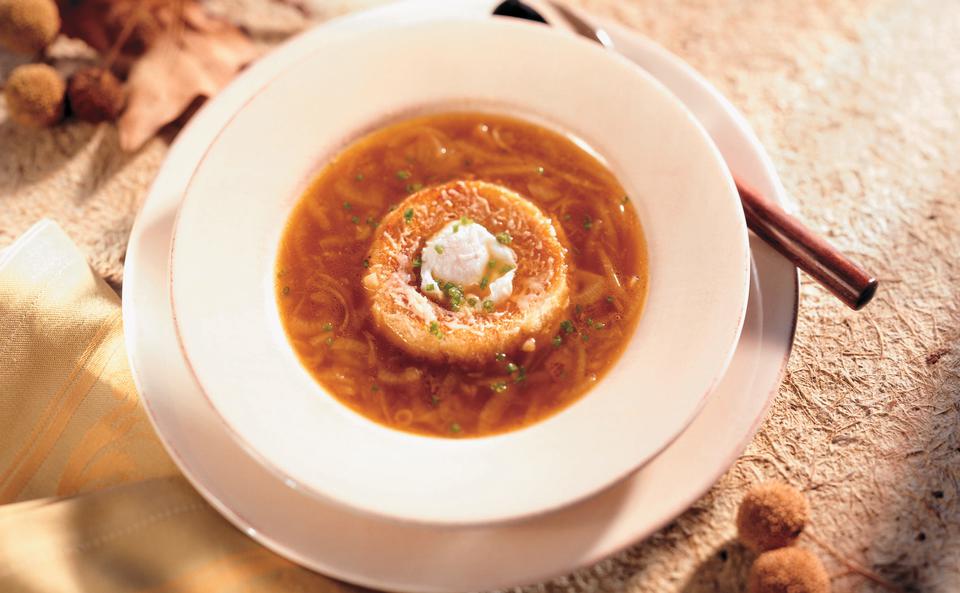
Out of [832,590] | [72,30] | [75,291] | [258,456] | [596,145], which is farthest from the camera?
[72,30]

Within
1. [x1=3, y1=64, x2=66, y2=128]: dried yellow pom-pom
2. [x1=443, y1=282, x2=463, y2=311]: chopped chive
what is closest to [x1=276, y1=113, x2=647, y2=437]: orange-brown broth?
[x1=443, y1=282, x2=463, y2=311]: chopped chive

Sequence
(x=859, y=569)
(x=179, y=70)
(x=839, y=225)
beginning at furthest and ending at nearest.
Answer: (x=179, y=70), (x=839, y=225), (x=859, y=569)

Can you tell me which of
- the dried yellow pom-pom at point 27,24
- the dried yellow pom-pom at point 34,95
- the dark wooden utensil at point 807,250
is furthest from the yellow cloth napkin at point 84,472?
the dark wooden utensil at point 807,250

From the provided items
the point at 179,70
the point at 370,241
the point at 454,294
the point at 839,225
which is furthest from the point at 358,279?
the point at 839,225

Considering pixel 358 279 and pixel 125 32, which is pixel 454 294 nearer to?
pixel 358 279

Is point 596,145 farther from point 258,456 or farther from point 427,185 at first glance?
point 258,456

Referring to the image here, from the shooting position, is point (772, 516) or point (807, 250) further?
point (807, 250)

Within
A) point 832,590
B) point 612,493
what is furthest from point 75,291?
point 832,590
